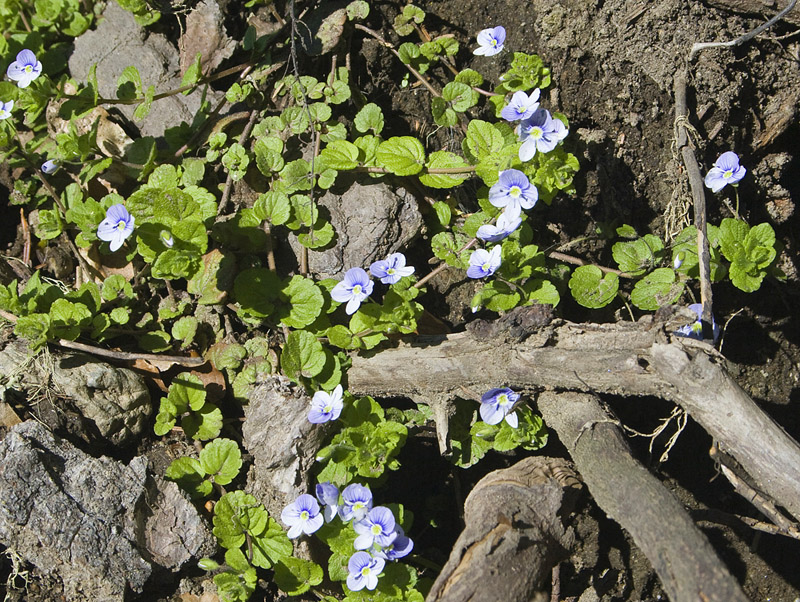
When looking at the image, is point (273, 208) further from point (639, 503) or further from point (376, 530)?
point (639, 503)

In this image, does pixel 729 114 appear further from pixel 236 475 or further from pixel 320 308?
pixel 236 475

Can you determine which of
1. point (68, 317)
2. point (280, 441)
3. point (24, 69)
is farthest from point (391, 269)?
point (24, 69)

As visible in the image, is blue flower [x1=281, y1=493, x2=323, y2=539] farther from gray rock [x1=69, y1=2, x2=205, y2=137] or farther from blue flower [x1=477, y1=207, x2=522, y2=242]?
gray rock [x1=69, y1=2, x2=205, y2=137]

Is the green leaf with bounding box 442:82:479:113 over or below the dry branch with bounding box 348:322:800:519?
over

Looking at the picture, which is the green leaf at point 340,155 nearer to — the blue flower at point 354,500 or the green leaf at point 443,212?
the green leaf at point 443,212

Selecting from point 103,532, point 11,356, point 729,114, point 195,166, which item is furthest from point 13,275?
point 729,114

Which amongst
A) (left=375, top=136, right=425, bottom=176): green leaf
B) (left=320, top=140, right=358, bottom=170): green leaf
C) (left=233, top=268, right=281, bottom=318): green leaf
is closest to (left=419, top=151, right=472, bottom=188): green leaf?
(left=375, top=136, right=425, bottom=176): green leaf

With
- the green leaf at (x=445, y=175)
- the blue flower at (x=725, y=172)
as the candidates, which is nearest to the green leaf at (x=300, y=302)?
the green leaf at (x=445, y=175)
